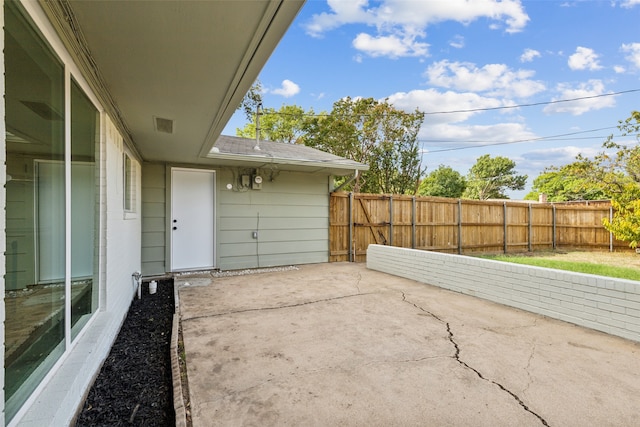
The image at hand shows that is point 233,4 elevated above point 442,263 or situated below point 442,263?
above

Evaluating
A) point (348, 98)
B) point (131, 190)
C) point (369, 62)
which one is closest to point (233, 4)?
point (131, 190)

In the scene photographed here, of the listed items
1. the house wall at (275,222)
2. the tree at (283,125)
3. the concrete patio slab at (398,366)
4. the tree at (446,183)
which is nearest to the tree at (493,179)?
the tree at (446,183)

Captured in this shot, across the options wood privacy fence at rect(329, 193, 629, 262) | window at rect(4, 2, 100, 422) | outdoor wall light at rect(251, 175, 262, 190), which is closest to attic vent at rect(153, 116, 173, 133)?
window at rect(4, 2, 100, 422)

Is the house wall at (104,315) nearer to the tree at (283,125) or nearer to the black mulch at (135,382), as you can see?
the black mulch at (135,382)

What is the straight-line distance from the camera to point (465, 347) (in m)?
2.70

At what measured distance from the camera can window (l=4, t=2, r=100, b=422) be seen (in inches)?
50.6

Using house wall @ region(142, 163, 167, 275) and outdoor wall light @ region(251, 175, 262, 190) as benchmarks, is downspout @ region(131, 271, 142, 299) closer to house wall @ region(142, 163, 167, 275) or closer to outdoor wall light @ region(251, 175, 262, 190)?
house wall @ region(142, 163, 167, 275)

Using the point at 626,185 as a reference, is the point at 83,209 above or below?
below

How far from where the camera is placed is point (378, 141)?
14.1m

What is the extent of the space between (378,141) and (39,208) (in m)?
13.7

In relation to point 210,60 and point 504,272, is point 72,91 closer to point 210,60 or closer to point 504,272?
point 210,60

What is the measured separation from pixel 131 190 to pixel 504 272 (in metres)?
5.41

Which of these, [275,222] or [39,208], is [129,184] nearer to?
[39,208]

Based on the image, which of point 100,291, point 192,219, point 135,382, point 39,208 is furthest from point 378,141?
point 39,208
